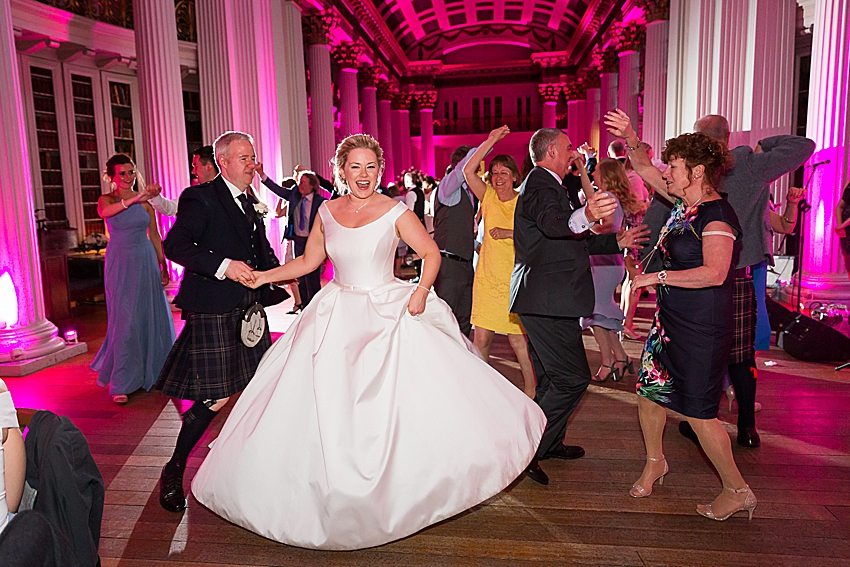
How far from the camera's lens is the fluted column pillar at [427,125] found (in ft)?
88.7

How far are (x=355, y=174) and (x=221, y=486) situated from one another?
1277mm

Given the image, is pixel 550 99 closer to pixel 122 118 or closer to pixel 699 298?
pixel 122 118

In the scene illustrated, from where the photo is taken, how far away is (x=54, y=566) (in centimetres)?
142

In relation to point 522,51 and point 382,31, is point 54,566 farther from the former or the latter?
point 522,51

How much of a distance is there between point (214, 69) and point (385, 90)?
1621 cm

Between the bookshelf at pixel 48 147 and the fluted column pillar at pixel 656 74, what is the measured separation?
10.9 meters

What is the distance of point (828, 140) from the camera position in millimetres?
6211

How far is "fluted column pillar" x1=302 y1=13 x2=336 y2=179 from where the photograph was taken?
46.4 feet

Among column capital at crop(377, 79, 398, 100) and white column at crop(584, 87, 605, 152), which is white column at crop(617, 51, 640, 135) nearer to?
white column at crop(584, 87, 605, 152)

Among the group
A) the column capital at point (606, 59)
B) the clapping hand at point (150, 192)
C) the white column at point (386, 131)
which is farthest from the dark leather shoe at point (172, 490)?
the white column at point (386, 131)

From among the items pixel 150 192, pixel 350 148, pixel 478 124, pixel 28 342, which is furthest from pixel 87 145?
pixel 478 124

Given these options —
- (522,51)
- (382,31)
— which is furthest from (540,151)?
(522,51)

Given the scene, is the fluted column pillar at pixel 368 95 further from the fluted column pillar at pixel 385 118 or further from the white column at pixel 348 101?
the white column at pixel 348 101

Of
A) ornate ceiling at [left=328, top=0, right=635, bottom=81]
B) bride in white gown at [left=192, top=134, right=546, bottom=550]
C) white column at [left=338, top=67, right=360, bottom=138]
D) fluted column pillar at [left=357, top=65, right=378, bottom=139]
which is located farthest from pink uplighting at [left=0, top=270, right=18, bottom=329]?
fluted column pillar at [left=357, top=65, right=378, bottom=139]
